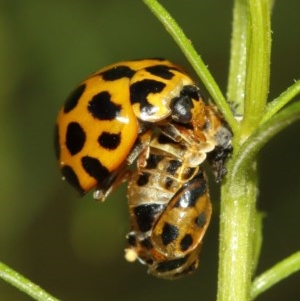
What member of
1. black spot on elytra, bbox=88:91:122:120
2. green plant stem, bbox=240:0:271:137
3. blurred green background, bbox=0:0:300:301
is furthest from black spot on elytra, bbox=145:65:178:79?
blurred green background, bbox=0:0:300:301

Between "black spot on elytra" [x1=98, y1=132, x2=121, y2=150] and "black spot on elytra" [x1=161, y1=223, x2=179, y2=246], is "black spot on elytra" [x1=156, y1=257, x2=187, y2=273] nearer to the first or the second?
"black spot on elytra" [x1=161, y1=223, x2=179, y2=246]

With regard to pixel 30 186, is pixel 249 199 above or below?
above

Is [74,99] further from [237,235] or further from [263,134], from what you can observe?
[263,134]

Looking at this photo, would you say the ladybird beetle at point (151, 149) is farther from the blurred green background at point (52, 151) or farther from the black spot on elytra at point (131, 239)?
the blurred green background at point (52, 151)

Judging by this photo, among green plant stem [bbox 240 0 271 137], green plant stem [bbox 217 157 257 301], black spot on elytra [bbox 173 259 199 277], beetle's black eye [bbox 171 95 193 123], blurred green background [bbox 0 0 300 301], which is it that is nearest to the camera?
green plant stem [bbox 240 0 271 137]

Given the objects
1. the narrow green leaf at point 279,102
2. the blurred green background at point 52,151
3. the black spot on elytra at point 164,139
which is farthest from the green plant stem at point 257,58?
the blurred green background at point 52,151

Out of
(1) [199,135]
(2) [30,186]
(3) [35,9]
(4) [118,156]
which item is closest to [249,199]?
(1) [199,135]

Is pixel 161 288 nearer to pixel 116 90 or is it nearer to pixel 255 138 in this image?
pixel 116 90
